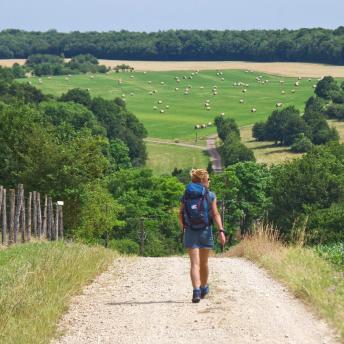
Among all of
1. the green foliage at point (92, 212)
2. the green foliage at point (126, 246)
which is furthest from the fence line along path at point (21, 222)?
the green foliage at point (126, 246)

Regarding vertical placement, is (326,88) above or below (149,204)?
above

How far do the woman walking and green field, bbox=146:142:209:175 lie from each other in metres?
113

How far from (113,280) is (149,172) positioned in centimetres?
8242

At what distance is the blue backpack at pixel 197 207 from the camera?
13.8 m

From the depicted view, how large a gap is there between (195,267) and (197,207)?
35.0 inches

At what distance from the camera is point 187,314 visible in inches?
496

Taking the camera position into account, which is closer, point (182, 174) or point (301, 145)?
point (182, 174)


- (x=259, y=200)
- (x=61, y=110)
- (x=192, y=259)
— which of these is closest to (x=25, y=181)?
(x=192, y=259)

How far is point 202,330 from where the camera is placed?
11.5 meters

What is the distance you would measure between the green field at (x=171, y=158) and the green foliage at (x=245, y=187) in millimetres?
30746

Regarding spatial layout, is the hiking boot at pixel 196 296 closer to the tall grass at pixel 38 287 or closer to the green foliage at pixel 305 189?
the tall grass at pixel 38 287

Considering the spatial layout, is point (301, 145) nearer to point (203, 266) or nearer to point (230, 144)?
point (230, 144)

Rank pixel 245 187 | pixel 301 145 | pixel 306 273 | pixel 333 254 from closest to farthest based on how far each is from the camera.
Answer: pixel 306 273
pixel 333 254
pixel 245 187
pixel 301 145

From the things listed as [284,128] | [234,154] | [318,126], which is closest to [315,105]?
[318,126]
